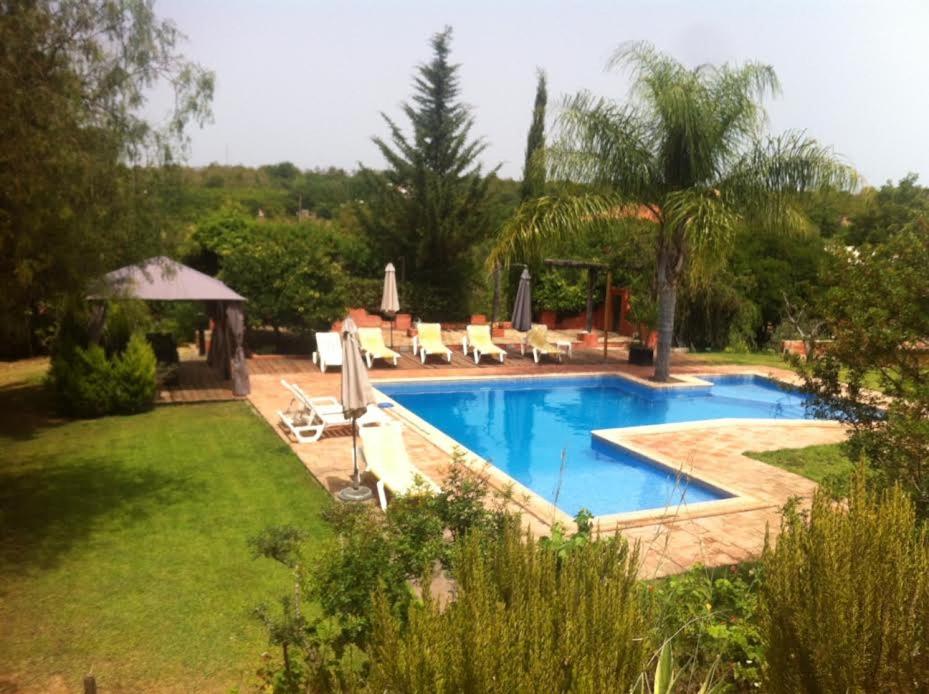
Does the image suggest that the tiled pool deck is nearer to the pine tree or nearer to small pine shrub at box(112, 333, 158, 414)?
small pine shrub at box(112, 333, 158, 414)

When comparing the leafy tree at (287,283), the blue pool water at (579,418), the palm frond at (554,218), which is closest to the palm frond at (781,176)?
the palm frond at (554,218)

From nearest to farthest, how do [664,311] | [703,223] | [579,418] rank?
1. [703,223]
2. [579,418]
3. [664,311]

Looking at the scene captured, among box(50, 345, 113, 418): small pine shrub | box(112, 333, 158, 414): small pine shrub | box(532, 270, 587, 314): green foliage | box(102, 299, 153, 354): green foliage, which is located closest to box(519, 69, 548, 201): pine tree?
box(532, 270, 587, 314): green foliage

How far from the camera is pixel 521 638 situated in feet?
8.11

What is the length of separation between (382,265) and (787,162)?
48.8 feet

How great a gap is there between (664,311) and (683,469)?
6836mm

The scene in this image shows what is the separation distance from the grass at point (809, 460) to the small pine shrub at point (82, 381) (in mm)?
10419

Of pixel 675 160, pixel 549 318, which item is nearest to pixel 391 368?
pixel 675 160

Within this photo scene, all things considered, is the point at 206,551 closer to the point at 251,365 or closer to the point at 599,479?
the point at 599,479

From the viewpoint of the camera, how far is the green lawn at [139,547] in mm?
4555

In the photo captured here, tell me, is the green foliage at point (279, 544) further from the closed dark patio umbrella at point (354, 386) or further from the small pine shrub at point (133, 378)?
the small pine shrub at point (133, 378)

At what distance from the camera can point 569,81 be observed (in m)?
15.4

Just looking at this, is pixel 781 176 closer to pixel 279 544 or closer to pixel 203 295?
pixel 203 295

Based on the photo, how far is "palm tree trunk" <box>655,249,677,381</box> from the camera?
15.2 meters
